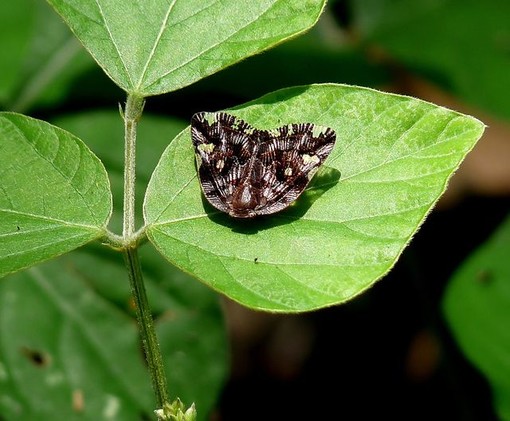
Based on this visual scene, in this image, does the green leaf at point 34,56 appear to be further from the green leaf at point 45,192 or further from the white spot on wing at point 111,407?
the green leaf at point 45,192

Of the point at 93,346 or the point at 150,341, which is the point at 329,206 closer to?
the point at 150,341

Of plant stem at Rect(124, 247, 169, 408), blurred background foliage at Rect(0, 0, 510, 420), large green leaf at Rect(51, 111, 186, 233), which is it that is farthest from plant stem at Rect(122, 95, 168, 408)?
blurred background foliage at Rect(0, 0, 510, 420)

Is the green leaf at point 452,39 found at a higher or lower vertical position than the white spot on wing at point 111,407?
higher

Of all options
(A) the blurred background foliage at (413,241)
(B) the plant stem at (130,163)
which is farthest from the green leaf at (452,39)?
(B) the plant stem at (130,163)

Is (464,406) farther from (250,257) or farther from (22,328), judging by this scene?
(250,257)

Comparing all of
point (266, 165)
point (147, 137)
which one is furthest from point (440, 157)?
point (147, 137)

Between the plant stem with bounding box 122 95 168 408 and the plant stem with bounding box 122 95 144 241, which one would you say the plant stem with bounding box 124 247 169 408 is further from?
the plant stem with bounding box 122 95 144 241
